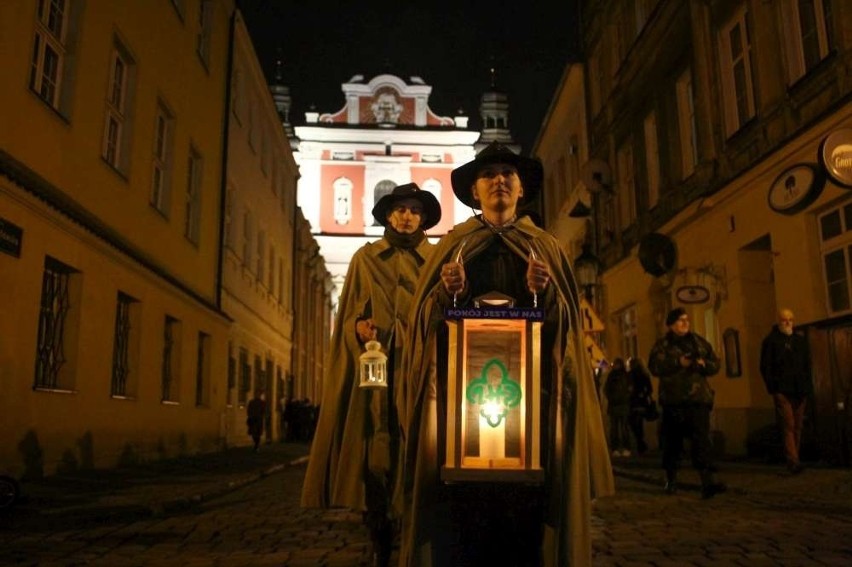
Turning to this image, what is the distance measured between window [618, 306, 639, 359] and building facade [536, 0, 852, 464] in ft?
0.18

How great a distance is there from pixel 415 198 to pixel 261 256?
22.4 meters

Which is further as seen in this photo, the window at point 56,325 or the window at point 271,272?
the window at point 271,272

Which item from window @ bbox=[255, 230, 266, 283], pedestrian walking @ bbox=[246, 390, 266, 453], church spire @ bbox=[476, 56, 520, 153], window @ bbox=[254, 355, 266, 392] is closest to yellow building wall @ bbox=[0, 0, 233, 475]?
pedestrian walking @ bbox=[246, 390, 266, 453]

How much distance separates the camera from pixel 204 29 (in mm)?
19609

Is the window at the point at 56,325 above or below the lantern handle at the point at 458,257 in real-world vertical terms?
above

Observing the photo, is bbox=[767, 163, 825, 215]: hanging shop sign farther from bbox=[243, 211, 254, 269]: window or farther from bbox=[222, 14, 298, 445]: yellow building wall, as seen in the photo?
bbox=[243, 211, 254, 269]: window

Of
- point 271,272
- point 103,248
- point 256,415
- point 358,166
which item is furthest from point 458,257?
point 358,166

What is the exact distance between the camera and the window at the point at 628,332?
2023 cm

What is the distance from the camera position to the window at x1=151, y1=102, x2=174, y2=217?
15.9 metres

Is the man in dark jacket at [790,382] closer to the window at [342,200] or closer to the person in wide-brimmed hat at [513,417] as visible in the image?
the person in wide-brimmed hat at [513,417]

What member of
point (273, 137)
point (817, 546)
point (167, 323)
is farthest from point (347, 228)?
point (817, 546)

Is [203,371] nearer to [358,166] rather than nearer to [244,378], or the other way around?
[244,378]

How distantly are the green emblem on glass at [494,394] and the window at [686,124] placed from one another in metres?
15.0

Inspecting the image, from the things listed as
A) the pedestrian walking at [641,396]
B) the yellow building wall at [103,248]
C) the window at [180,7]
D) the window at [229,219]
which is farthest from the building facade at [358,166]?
the pedestrian walking at [641,396]
